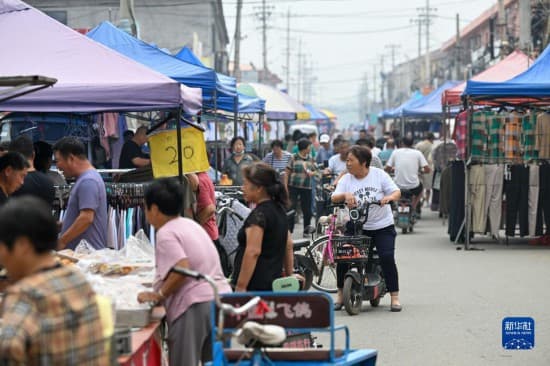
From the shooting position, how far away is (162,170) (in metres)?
11.2

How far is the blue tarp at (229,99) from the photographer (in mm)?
19328

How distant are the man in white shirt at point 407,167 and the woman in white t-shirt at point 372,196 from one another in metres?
10.3

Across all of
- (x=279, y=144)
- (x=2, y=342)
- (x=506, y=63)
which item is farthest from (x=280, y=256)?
(x=506, y=63)

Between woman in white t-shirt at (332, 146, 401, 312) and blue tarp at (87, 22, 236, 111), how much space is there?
455 cm

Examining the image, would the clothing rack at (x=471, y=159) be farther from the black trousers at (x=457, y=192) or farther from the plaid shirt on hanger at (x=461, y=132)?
the plaid shirt on hanger at (x=461, y=132)

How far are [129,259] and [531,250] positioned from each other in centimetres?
1188

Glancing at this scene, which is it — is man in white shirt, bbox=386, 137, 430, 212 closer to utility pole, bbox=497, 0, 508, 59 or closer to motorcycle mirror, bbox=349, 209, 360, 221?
motorcycle mirror, bbox=349, 209, 360, 221

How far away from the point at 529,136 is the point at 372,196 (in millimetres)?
7990

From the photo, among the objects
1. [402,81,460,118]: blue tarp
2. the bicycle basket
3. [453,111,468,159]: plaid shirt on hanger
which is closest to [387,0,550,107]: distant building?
[402,81,460,118]: blue tarp

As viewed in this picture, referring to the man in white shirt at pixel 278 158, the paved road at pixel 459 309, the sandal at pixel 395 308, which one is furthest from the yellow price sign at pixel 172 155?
the man in white shirt at pixel 278 158

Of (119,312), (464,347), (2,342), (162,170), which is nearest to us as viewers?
(2,342)

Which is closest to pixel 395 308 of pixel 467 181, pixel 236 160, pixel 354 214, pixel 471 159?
pixel 354 214

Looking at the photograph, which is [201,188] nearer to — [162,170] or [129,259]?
[162,170]

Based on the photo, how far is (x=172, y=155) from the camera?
11.3m
